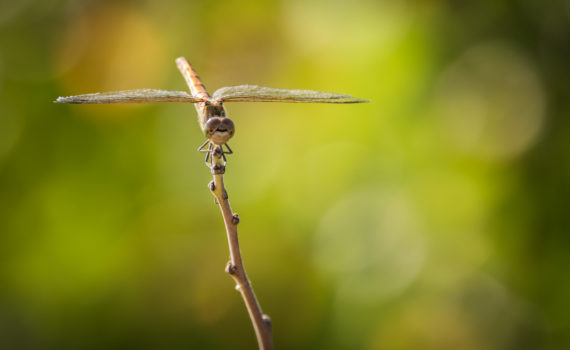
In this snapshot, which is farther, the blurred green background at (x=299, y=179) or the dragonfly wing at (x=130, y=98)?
the blurred green background at (x=299, y=179)

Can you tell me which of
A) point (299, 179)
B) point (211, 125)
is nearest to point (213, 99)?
point (211, 125)

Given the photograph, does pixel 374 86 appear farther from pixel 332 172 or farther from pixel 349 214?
pixel 349 214

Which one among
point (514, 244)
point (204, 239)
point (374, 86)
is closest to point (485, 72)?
point (374, 86)

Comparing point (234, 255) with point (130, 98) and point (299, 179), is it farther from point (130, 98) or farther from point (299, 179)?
point (299, 179)

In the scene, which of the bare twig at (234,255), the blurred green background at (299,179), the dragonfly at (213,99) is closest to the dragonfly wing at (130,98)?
the dragonfly at (213,99)

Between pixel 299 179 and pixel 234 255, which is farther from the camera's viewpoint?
pixel 299 179

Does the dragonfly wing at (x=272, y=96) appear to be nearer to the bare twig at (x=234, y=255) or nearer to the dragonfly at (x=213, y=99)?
the dragonfly at (x=213, y=99)

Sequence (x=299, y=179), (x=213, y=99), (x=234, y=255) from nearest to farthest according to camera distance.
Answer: (x=234, y=255) → (x=213, y=99) → (x=299, y=179)
